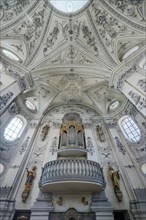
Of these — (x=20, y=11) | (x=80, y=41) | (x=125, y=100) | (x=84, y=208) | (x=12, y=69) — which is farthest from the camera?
(x=80, y=41)

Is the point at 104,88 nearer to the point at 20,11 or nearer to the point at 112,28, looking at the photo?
the point at 112,28

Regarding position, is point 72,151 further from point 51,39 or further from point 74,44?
point 51,39

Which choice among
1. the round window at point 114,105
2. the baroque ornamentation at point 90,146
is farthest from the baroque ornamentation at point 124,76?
the baroque ornamentation at point 90,146

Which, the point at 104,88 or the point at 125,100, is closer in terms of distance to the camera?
the point at 125,100

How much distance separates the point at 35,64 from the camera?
11.6 m

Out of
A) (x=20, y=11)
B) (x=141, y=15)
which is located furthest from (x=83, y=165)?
(x=20, y=11)

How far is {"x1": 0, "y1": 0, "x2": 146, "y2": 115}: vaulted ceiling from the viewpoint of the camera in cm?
1026

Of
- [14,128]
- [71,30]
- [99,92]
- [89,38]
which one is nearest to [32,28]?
[71,30]

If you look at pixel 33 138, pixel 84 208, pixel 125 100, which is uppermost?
pixel 125 100

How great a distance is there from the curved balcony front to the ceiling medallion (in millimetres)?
11521

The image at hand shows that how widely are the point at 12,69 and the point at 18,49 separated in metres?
2.62

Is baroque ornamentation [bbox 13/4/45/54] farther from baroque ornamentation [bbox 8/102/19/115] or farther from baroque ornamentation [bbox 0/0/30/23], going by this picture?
baroque ornamentation [bbox 8/102/19/115]

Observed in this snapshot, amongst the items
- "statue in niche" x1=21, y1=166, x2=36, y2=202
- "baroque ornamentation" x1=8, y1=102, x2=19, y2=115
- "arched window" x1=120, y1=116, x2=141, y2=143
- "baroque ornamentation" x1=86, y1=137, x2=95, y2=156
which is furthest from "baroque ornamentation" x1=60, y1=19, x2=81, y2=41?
"statue in niche" x1=21, y1=166, x2=36, y2=202

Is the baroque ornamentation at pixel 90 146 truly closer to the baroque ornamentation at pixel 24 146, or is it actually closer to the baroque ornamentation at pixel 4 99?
the baroque ornamentation at pixel 24 146
